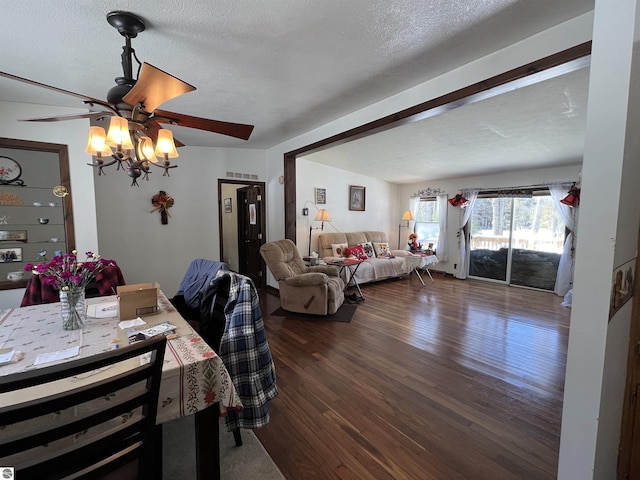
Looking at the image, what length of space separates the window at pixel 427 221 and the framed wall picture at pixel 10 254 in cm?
692

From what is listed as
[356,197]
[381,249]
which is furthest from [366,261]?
[356,197]

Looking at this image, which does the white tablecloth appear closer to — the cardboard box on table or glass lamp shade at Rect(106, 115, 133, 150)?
the cardboard box on table

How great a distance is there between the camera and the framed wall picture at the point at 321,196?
5.79 m

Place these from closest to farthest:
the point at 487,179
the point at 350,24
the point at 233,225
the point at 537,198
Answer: the point at 350,24 < the point at 537,198 < the point at 487,179 < the point at 233,225

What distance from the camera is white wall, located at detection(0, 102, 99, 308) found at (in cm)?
273

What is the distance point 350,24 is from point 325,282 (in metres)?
2.73

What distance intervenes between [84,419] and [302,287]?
10.1 feet

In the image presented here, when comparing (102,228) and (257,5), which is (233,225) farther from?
(257,5)

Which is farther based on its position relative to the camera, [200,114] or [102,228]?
[102,228]

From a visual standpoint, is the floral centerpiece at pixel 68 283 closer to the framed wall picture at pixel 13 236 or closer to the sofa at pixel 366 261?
the framed wall picture at pixel 13 236

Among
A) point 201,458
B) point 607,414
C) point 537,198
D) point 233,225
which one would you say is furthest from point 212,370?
point 537,198

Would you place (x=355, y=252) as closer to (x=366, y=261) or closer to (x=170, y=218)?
(x=366, y=261)

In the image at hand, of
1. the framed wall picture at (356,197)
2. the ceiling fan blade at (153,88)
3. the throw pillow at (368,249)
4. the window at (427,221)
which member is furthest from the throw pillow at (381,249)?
the ceiling fan blade at (153,88)

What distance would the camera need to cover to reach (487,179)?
587 cm
